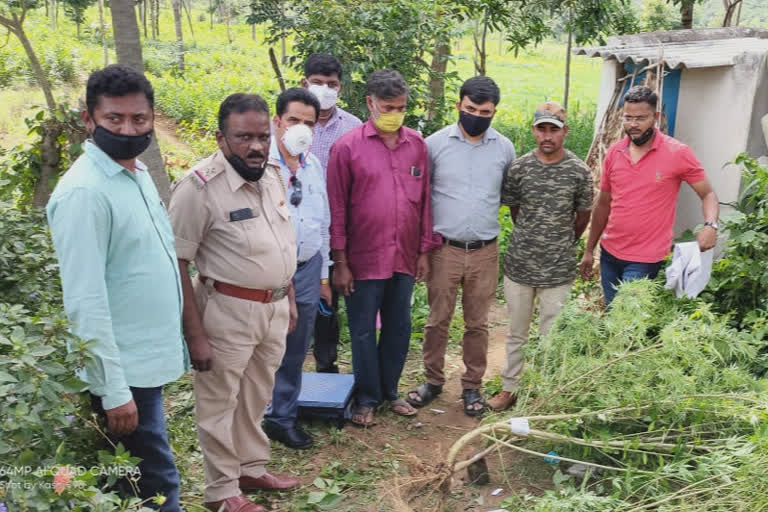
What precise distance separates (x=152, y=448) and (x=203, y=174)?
116 cm

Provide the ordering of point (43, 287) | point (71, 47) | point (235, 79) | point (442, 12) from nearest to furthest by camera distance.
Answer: point (43, 287), point (442, 12), point (235, 79), point (71, 47)

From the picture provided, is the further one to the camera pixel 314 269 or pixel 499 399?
pixel 499 399

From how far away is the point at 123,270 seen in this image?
Answer: 2490 mm

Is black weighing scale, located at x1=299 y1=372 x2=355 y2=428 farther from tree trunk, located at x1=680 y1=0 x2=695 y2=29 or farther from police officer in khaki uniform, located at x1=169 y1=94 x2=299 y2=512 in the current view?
tree trunk, located at x1=680 y1=0 x2=695 y2=29

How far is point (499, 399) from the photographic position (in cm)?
463

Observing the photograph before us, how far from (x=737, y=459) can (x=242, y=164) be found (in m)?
2.42

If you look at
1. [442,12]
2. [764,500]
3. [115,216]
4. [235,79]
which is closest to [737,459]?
[764,500]

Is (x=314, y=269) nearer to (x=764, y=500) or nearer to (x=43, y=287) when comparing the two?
(x=43, y=287)

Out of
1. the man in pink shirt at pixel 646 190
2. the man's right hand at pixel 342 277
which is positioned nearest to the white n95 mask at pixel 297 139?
the man's right hand at pixel 342 277

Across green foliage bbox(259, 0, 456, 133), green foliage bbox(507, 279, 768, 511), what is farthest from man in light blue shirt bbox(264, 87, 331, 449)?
green foliage bbox(259, 0, 456, 133)

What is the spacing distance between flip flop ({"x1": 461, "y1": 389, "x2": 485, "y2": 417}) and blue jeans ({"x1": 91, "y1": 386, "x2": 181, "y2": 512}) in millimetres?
2306

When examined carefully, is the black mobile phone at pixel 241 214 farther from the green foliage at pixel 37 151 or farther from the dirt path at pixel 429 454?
the green foliage at pixel 37 151

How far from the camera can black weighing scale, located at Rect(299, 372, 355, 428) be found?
4270 millimetres

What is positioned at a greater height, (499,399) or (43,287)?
(43,287)
